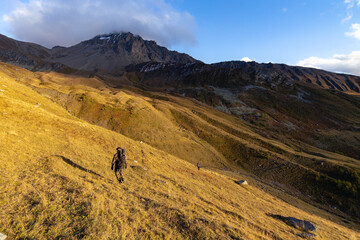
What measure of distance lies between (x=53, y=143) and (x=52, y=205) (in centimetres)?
1349

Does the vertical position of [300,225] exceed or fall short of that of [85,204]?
it falls short

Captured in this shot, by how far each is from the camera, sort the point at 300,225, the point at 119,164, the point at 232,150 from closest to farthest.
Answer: the point at 119,164 → the point at 300,225 → the point at 232,150

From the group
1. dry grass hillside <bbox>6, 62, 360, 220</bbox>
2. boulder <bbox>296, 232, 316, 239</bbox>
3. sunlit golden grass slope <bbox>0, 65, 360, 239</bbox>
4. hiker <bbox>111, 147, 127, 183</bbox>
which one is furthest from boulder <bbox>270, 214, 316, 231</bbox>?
dry grass hillside <bbox>6, 62, 360, 220</bbox>

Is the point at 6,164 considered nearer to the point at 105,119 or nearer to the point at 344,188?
the point at 105,119

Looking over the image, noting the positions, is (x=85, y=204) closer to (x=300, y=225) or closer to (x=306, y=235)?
(x=306, y=235)

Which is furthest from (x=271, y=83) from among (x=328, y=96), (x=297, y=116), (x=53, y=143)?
(x=53, y=143)

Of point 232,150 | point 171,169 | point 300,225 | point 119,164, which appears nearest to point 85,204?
point 119,164

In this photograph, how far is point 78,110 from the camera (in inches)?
2338

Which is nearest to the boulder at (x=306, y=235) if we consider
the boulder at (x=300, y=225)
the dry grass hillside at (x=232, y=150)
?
the boulder at (x=300, y=225)

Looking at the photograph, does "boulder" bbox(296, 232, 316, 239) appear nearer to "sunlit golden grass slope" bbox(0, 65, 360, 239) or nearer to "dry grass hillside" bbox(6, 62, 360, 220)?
"sunlit golden grass slope" bbox(0, 65, 360, 239)

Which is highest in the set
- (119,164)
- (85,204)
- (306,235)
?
(85,204)

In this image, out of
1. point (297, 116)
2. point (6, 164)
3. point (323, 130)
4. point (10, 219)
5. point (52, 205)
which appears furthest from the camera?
point (297, 116)

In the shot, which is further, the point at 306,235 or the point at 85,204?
the point at 306,235

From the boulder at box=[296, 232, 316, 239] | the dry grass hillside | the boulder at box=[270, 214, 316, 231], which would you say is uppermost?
the boulder at box=[296, 232, 316, 239]
